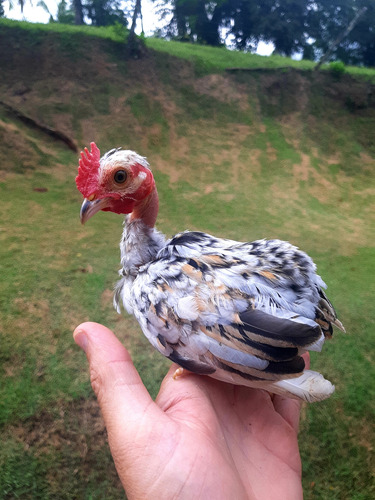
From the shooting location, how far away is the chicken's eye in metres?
2.64

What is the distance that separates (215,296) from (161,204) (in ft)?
21.2

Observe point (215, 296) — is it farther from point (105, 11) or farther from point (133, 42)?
point (105, 11)

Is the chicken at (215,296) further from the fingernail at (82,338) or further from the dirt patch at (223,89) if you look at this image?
the dirt patch at (223,89)

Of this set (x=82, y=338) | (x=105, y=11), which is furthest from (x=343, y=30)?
(x=82, y=338)

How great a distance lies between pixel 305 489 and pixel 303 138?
502 inches

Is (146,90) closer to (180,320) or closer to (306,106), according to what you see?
(306,106)

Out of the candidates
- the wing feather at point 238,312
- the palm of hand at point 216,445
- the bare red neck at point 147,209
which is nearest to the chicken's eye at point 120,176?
the bare red neck at point 147,209

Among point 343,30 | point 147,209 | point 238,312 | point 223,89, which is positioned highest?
point 343,30

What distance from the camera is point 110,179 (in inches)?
104

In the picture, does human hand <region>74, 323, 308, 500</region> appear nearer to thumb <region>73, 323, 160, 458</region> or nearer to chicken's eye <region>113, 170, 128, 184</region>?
thumb <region>73, 323, 160, 458</region>

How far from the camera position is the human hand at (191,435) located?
5.79 feet

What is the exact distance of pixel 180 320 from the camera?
224 centimetres

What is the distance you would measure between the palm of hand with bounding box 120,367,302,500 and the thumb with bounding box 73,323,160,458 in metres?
0.07

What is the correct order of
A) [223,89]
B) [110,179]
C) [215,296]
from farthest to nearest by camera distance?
1. [223,89]
2. [110,179]
3. [215,296]
